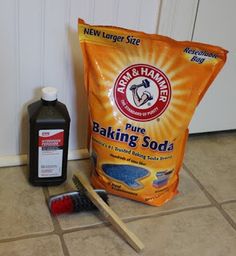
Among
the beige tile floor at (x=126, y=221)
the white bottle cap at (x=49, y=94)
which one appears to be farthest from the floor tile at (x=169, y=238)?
the white bottle cap at (x=49, y=94)

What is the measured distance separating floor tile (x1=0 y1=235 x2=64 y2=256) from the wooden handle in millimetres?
108

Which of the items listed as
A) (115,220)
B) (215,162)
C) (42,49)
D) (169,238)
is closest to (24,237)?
(115,220)

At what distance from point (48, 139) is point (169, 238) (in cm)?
33

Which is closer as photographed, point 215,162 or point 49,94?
point 49,94

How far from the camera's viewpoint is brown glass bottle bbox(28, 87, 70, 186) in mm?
876

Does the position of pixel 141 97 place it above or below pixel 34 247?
above

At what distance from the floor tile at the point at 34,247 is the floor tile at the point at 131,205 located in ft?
0.17


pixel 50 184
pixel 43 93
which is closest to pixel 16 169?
pixel 50 184

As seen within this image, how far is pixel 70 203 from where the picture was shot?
0.84m

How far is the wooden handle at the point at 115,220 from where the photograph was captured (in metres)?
0.78

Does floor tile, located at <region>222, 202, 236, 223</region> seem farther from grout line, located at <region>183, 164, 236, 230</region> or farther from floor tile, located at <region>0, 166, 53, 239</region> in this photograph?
floor tile, located at <region>0, 166, 53, 239</region>

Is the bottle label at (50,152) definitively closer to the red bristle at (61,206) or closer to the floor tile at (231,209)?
the red bristle at (61,206)

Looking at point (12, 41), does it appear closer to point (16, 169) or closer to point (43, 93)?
point (43, 93)

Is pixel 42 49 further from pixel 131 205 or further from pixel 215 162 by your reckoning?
pixel 215 162
